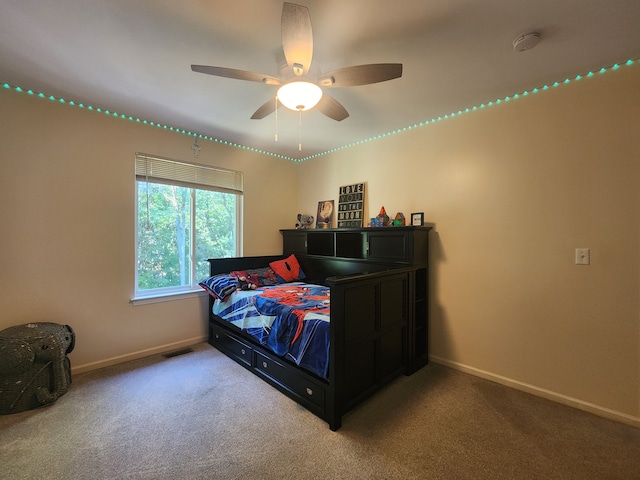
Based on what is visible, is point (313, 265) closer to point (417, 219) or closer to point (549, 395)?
point (417, 219)

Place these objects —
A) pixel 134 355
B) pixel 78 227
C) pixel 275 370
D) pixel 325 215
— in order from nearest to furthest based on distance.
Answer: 1. pixel 275 370
2. pixel 78 227
3. pixel 134 355
4. pixel 325 215

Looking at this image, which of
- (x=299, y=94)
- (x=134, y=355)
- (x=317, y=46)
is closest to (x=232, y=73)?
(x=299, y=94)

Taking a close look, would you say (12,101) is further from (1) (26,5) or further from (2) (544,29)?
(2) (544,29)

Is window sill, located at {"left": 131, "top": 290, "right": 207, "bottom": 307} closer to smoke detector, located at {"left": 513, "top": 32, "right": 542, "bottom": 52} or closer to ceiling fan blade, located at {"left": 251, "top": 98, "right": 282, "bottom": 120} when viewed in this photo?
ceiling fan blade, located at {"left": 251, "top": 98, "right": 282, "bottom": 120}

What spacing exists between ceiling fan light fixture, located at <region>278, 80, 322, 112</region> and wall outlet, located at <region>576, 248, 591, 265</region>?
7.33 feet

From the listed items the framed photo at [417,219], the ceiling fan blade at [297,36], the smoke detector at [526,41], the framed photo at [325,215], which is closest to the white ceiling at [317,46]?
the smoke detector at [526,41]

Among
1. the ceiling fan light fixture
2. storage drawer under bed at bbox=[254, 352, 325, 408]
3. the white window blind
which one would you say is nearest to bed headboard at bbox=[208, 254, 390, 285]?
the white window blind

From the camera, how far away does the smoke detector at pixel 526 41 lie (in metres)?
1.63

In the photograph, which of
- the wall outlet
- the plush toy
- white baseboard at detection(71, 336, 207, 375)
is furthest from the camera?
the plush toy

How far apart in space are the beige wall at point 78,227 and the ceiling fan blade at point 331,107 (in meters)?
2.01

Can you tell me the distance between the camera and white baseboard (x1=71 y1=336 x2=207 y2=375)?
8.56 feet

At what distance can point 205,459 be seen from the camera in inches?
63.4

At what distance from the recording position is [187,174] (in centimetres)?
328

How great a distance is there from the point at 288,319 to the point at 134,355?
74.6 inches
